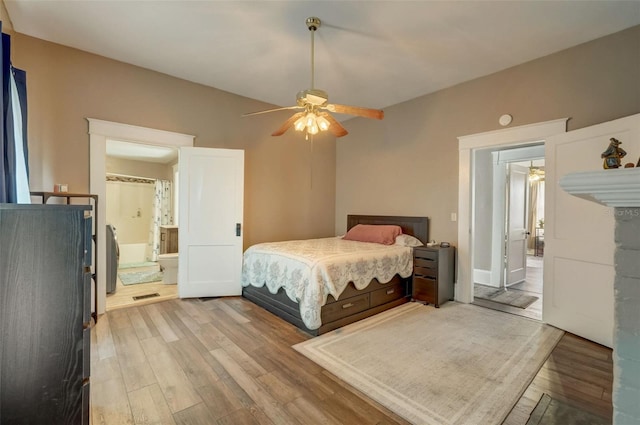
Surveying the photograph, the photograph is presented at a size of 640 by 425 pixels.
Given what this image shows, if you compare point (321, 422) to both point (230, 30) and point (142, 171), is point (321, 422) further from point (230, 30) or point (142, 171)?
point (142, 171)

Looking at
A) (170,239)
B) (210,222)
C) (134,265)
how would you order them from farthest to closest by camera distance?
(134,265) < (170,239) < (210,222)

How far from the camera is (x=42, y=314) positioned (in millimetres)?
1110

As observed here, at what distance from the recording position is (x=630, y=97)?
8.75 ft

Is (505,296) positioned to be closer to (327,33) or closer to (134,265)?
(327,33)

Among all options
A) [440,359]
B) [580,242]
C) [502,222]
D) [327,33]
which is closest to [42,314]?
[440,359]

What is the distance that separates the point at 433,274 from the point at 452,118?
7.26 feet

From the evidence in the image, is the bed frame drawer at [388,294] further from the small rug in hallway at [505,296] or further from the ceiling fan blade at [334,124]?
the ceiling fan blade at [334,124]

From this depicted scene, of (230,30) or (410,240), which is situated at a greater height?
(230,30)

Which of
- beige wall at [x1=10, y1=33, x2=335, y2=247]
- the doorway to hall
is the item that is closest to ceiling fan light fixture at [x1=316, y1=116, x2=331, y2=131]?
beige wall at [x1=10, y1=33, x2=335, y2=247]

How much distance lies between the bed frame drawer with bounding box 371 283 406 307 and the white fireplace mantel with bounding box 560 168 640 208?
2639 millimetres

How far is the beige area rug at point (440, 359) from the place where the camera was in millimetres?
1835

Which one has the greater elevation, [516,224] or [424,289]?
[516,224]

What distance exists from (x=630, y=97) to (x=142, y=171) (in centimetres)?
853

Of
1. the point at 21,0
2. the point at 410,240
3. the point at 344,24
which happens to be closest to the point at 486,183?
the point at 410,240
